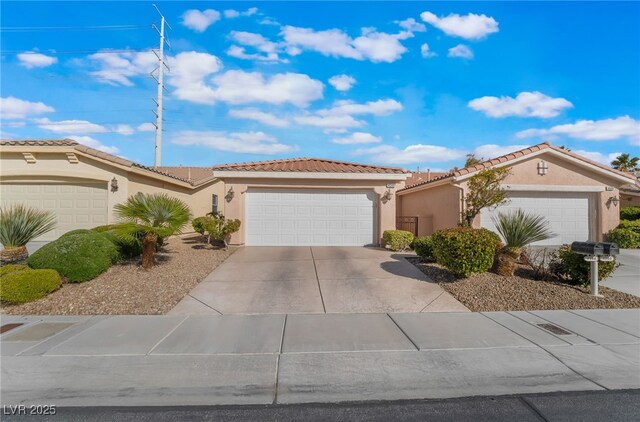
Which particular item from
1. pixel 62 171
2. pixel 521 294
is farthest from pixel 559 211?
pixel 62 171

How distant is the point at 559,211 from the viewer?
1426 centimetres

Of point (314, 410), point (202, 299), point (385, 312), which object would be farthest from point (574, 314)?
point (202, 299)

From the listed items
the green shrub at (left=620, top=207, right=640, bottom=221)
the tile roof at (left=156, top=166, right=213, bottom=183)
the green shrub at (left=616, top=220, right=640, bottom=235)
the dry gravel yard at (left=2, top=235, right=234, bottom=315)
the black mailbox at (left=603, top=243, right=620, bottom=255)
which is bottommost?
the dry gravel yard at (left=2, top=235, right=234, bottom=315)

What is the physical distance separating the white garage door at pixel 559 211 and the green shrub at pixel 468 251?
6.42 metres

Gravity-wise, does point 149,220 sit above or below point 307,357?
above

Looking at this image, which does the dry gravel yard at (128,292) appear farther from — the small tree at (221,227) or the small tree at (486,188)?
the small tree at (486,188)

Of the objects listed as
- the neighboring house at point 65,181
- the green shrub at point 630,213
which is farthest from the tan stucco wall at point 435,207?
the neighboring house at point 65,181

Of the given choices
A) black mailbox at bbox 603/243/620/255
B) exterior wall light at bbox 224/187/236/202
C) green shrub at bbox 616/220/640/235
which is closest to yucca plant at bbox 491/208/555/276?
black mailbox at bbox 603/243/620/255

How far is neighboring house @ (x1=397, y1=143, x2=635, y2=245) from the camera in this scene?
14.0 meters

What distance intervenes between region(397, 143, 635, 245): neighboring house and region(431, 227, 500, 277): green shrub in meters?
5.96

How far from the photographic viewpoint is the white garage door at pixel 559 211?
1409cm

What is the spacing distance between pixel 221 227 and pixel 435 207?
359 inches

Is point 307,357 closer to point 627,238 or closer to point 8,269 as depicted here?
point 8,269

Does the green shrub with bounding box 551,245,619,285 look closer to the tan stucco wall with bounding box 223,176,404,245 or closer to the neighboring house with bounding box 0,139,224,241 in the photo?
the tan stucco wall with bounding box 223,176,404,245
